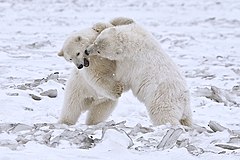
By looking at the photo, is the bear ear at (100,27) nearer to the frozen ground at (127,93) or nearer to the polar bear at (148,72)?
the polar bear at (148,72)

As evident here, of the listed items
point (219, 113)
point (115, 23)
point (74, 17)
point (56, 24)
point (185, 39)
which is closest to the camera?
point (115, 23)

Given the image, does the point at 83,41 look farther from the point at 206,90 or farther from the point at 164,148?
the point at 206,90

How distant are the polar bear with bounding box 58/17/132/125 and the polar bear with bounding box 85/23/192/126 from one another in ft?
0.45

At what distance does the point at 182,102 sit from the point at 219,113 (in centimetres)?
165

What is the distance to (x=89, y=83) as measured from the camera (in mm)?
6332

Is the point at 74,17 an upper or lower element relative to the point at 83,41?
lower

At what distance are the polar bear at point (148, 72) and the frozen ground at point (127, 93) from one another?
29cm

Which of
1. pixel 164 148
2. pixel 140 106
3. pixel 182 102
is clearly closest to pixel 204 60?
pixel 140 106

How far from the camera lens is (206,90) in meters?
8.67

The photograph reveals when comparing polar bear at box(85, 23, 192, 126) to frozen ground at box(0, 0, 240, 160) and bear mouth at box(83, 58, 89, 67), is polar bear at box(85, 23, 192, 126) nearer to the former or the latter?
bear mouth at box(83, 58, 89, 67)

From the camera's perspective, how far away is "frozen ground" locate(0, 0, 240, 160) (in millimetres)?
4598

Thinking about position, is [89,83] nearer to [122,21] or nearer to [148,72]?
[148,72]

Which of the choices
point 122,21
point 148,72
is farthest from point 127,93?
point 148,72

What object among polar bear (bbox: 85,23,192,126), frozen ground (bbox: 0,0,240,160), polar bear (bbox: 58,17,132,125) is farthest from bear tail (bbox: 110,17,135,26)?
frozen ground (bbox: 0,0,240,160)
